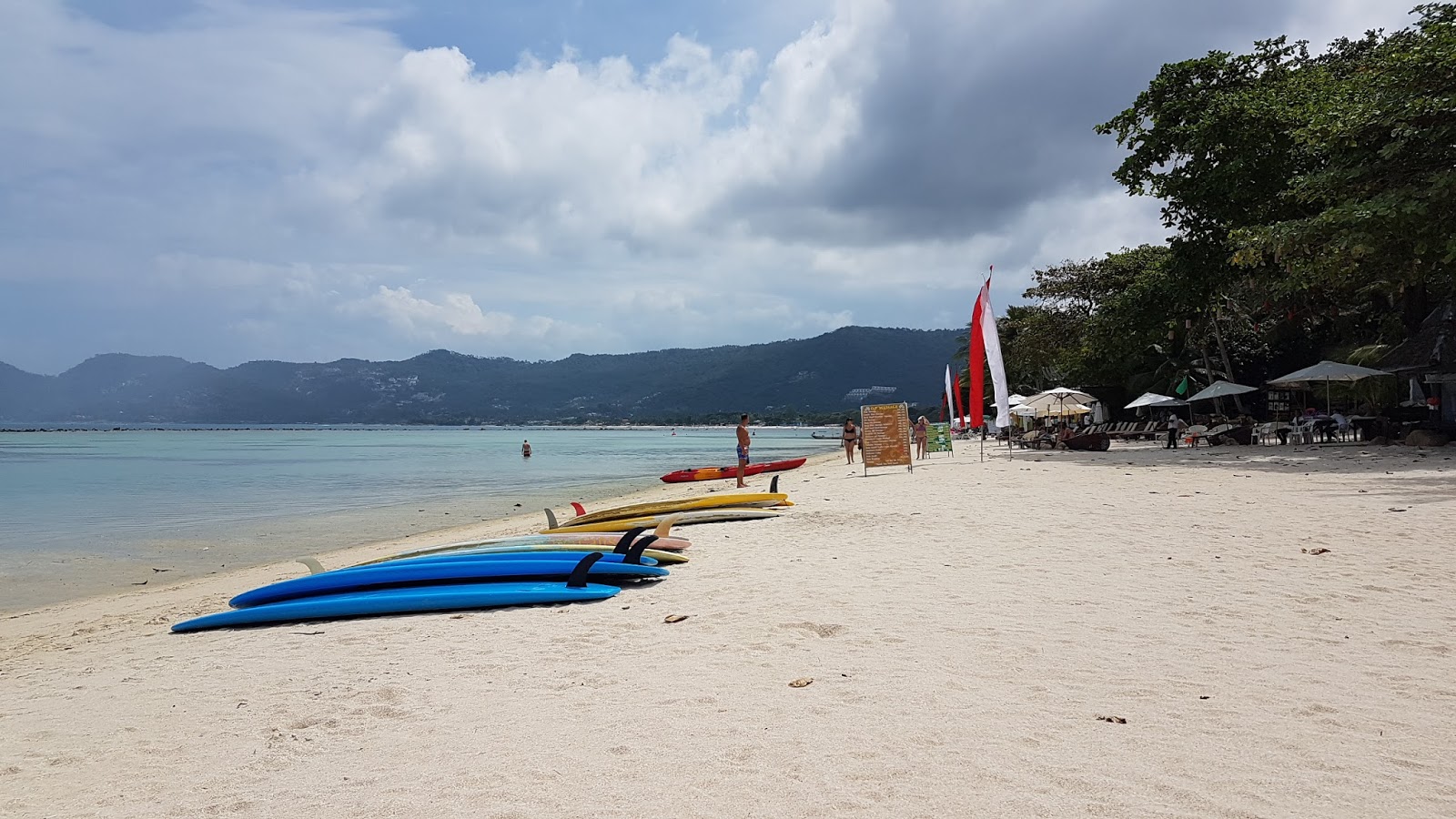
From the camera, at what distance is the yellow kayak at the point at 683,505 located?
1095 centimetres

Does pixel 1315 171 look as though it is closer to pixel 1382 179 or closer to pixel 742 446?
pixel 1382 179

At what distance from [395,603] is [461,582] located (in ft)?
2.12

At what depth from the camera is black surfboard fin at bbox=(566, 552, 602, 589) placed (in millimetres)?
6141

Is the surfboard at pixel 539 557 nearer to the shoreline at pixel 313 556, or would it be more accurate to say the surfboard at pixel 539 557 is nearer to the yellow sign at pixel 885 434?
the shoreline at pixel 313 556

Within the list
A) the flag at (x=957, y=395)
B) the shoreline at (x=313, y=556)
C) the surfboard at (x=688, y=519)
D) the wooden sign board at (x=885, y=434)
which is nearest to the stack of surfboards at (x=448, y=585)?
the surfboard at (x=688, y=519)

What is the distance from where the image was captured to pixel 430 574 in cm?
652

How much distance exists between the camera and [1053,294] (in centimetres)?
3769

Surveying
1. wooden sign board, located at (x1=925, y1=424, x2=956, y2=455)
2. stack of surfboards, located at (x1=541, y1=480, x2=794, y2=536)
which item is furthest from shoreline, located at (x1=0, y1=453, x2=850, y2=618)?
wooden sign board, located at (x1=925, y1=424, x2=956, y2=455)

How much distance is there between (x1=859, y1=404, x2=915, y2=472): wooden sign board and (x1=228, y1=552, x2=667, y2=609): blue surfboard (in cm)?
1177

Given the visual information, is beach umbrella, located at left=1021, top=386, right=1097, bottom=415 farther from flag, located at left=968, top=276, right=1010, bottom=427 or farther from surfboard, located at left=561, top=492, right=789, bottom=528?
surfboard, located at left=561, top=492, right=789, bottom=528

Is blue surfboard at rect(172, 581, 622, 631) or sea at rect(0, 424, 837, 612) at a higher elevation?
blue surfboard at rect(172, 581, 622, 631)

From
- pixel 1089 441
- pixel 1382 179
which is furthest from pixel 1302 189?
pixel 1089 441

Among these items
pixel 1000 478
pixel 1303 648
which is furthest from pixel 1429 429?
pixel 1303 648

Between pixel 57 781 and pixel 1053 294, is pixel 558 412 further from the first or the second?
pixel 57 781
